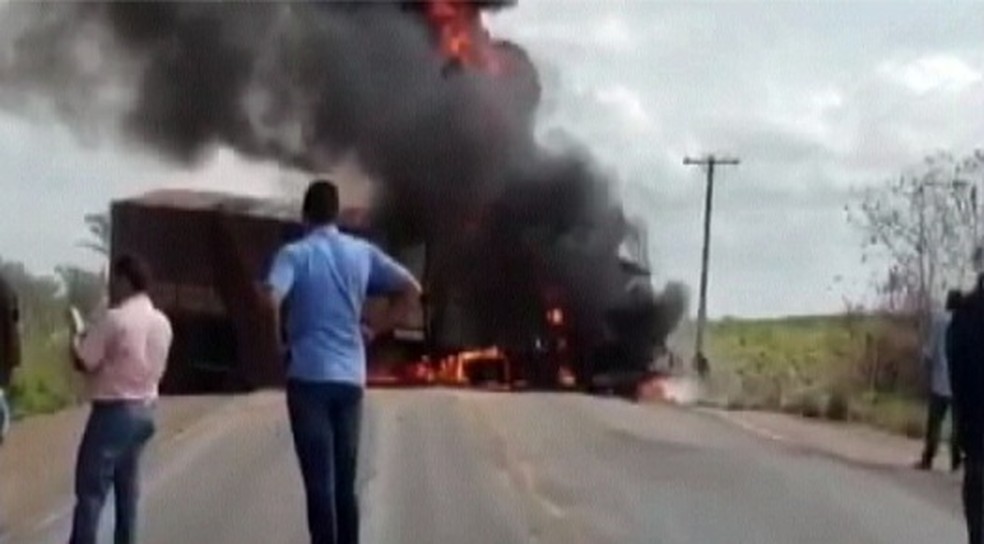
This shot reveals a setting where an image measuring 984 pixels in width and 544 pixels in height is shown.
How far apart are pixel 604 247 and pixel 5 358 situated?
3470cm

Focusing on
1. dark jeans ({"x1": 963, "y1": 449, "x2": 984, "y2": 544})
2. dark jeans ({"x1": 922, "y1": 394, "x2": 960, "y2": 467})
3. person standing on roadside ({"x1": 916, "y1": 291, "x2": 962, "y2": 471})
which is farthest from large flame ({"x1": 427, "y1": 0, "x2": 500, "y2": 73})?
dark jeans ({"x1": 963, "y1": 449, "x2": 984, "y2": 544})

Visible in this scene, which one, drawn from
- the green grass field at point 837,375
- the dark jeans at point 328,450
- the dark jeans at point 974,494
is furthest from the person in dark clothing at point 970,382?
the green grass field at point 837,375

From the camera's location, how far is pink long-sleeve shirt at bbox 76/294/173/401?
1248 centimetres

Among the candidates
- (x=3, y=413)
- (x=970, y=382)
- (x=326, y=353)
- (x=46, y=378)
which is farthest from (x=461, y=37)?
(x=326, y=353)

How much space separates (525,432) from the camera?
29.0 meters

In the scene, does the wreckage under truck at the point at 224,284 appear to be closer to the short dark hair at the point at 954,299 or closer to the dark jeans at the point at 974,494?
the short dark hair at the point at 954,299

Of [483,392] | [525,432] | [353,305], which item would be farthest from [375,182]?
[353,305]

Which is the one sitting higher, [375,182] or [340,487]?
[375,182]

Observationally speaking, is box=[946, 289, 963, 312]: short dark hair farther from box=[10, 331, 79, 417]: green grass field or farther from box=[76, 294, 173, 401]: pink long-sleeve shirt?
box=[10, 331, 79, 417]: green grass field

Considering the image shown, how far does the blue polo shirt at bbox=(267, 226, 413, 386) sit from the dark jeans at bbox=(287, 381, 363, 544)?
0.07 meters

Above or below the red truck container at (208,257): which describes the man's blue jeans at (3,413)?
below

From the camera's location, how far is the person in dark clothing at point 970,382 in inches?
570

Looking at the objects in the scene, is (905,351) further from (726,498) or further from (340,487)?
(340,487)

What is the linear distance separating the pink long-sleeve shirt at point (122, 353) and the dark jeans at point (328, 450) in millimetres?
1928
